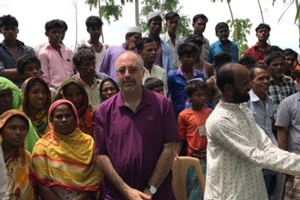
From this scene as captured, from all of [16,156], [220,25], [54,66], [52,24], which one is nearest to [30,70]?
[54,66]

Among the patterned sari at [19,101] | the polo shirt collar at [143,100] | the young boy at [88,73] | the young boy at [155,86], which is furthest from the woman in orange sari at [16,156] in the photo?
the young boy at [155,86]

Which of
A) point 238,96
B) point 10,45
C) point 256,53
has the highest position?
point 10,45

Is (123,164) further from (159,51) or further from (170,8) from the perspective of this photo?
(170,8)

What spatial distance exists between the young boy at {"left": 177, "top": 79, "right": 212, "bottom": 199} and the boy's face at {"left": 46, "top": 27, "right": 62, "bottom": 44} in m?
2.18

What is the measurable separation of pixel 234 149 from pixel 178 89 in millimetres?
3249

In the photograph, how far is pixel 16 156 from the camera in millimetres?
3906

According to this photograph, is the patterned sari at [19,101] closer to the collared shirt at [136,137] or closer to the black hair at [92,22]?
the collared shirt at [136,137]

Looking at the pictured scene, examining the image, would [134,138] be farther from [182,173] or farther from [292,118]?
[292,118]

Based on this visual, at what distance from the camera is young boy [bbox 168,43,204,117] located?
6430 millimetres

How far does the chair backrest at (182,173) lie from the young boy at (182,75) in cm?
157

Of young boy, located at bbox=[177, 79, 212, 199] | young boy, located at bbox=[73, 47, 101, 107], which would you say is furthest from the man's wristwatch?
young boy, located at bbox=[73, 47, 101, 107]

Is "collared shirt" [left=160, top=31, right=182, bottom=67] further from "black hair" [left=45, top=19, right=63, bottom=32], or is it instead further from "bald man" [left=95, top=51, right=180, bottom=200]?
"bald man" [left=95, top=51, right=180, bottom=200]

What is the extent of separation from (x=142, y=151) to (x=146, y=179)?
0.75 ft

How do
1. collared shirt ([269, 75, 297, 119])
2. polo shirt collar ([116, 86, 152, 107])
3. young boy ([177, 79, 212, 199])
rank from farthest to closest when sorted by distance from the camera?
collared shirt ([269, 75, 297, 119])
young boy ([177, 79, 212, 199])
polo shirt collar ([116, 86, 152, 107])
